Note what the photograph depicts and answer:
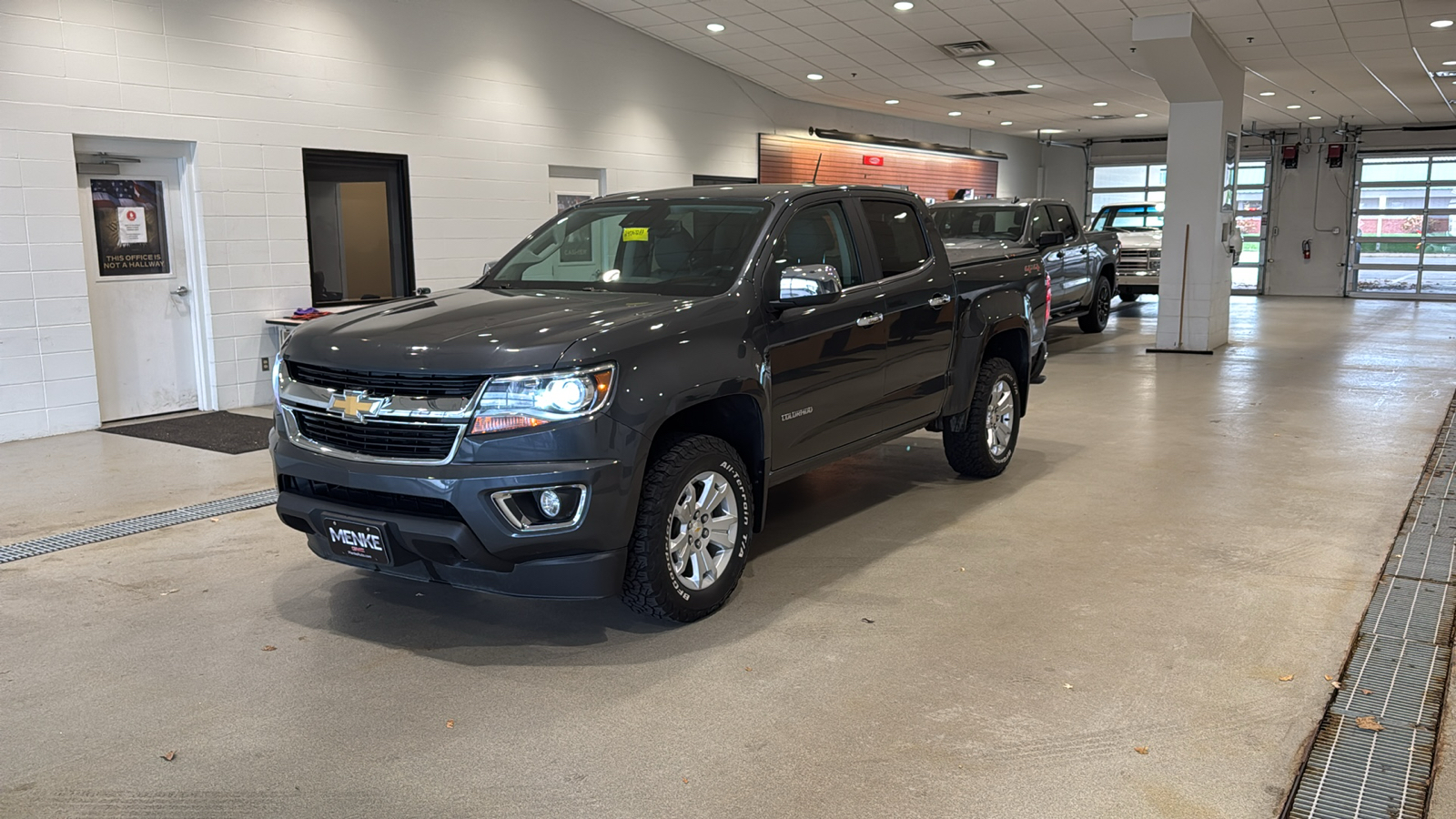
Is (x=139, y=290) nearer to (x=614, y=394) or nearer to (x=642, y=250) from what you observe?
(x=642, y=250)

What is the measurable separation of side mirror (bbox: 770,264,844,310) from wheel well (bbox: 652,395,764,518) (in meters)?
0.40

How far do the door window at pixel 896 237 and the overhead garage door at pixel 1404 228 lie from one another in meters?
20.9

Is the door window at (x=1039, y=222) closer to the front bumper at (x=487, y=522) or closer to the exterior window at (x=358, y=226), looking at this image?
the exterior window at (x=358, y=226)

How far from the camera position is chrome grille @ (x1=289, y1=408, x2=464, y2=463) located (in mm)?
3471

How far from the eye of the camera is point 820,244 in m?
4.66

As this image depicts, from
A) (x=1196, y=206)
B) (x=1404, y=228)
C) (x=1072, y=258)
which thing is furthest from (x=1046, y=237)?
(x=1404, y=228)

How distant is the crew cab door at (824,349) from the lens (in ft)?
14.0

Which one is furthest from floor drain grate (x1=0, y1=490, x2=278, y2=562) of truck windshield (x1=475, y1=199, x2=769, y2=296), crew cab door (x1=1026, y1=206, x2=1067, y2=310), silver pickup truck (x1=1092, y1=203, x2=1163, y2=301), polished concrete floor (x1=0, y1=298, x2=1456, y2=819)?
silver pickup truck (x1=1092, y1=203, x2=1163, y2=301)

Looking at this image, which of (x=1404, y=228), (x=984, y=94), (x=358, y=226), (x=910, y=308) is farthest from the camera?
(x=1404, y=228)

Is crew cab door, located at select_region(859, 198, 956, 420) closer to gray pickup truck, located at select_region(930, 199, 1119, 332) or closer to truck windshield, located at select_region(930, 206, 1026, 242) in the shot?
gray pickup truck, located at select_region(930, 199, 1119, 332)

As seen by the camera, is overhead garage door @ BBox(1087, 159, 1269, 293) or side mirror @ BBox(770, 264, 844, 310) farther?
overhead garage door @ BBox(1087, 159, 1269, 293)

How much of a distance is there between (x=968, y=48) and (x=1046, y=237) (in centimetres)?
317

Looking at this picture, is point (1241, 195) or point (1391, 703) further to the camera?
point (1241, 195)

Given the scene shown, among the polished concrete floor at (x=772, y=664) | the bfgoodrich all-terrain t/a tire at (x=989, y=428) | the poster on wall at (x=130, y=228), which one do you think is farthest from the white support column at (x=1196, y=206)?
the poster on wall at (x=130, y=228)
